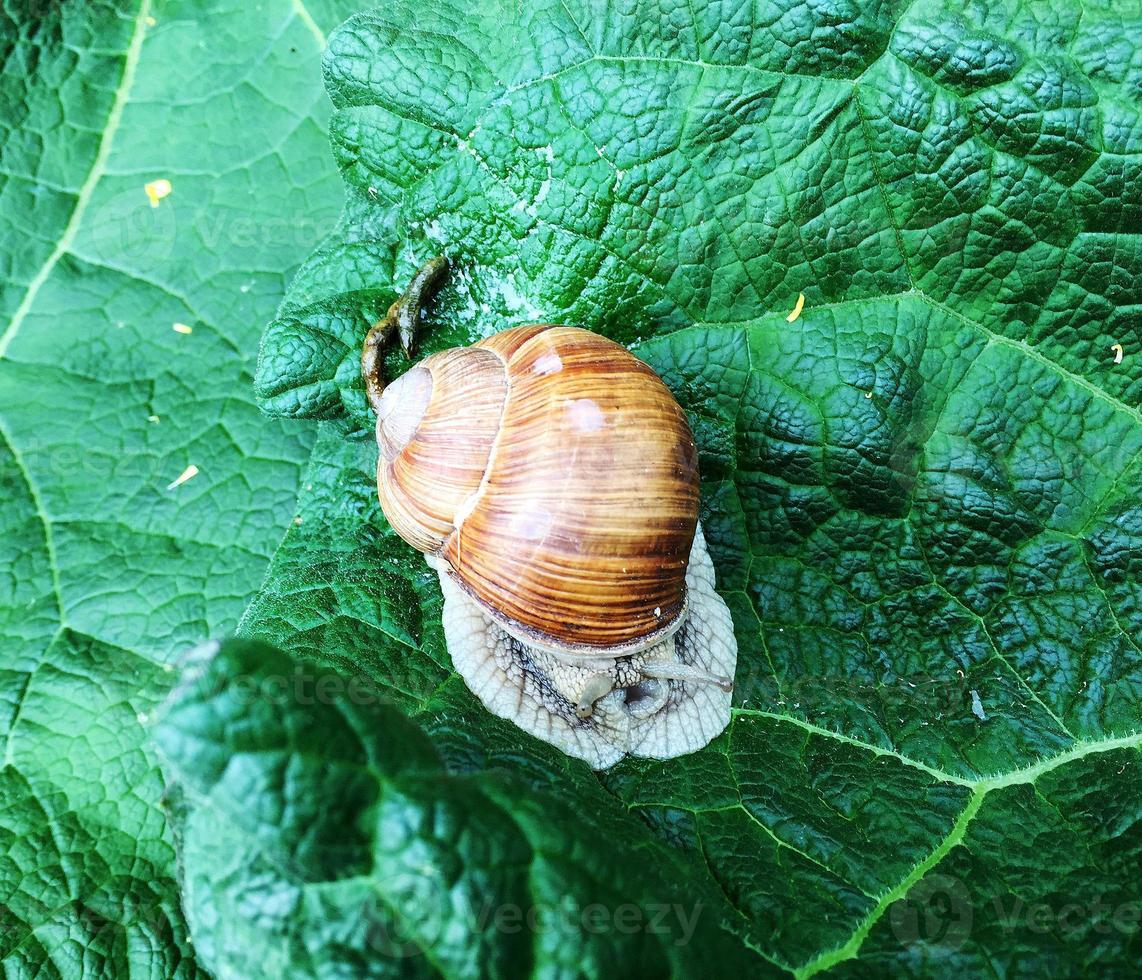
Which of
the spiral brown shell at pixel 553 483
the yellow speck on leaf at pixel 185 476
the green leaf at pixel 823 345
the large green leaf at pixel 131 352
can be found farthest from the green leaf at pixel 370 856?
the yellow speck on leaf at pixel 185 476

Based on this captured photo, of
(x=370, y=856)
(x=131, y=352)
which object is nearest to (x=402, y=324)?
(x=131, y=352)

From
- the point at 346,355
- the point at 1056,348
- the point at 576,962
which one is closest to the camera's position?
the point at 576,962

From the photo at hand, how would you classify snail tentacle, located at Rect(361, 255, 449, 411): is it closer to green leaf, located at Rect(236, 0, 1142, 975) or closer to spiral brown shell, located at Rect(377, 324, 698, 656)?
green leaf, located at Rect(236, 0, 1142, 975)

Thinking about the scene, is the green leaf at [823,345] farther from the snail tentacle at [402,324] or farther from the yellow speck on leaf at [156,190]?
the yellow speck on leaf at [156,190]

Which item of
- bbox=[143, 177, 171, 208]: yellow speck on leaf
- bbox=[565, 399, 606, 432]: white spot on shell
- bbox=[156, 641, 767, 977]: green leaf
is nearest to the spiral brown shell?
bbox=[565, 399, 606, 432]: white spot on shell

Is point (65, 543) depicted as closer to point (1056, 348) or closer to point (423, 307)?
point (423, 307)

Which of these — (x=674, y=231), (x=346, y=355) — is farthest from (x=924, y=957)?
(x=346, y=355)
